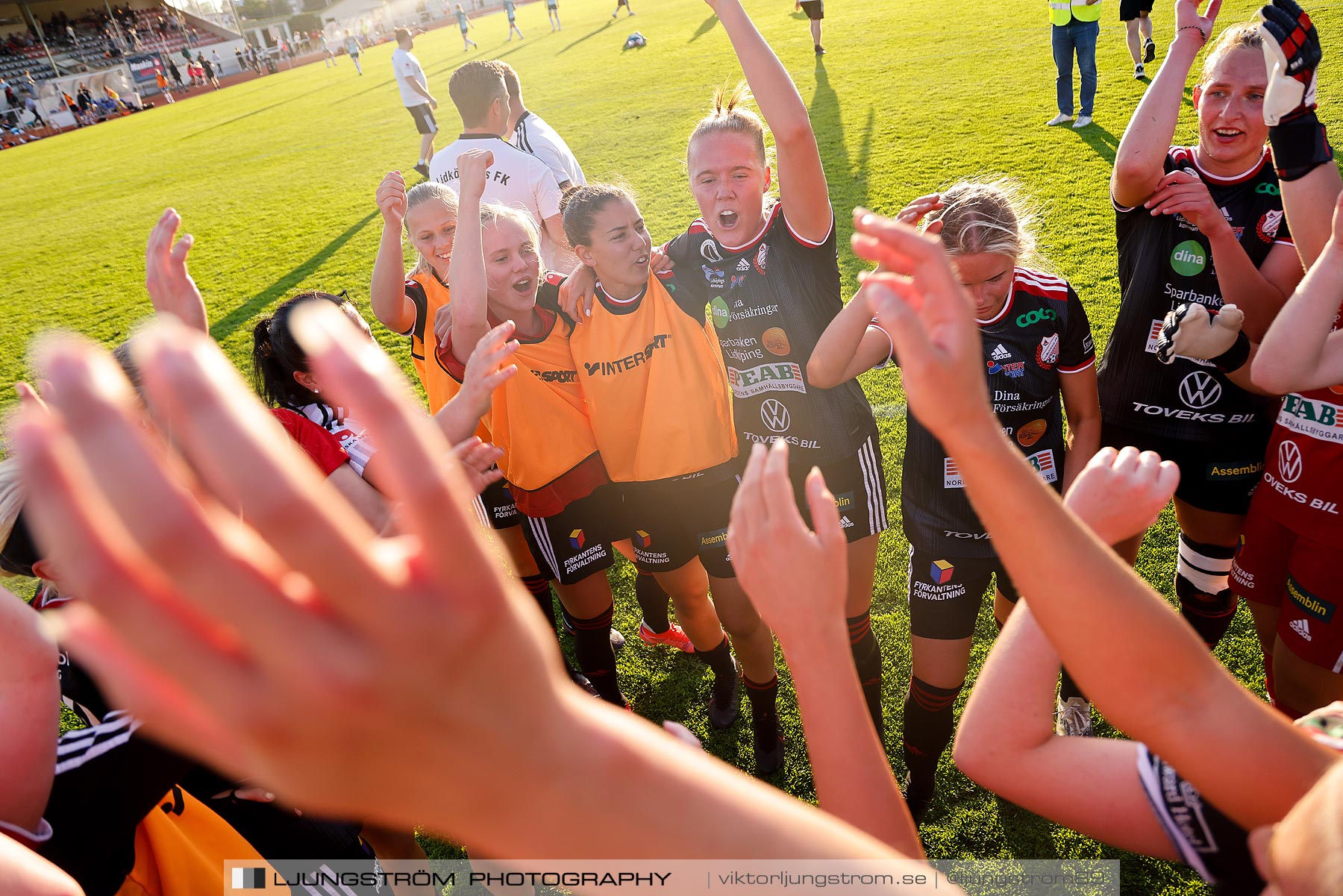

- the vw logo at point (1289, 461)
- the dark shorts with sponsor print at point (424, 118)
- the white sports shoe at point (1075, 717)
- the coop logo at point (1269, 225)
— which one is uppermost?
the dark shorts with sponsor print at point (424, 118)

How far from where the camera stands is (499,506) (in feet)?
11.5

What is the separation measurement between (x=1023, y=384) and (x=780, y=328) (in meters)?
0.88

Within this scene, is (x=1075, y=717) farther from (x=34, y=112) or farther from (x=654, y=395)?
(x=34, y=112)

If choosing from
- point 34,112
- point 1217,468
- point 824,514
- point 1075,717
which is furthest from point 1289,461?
point 34,112

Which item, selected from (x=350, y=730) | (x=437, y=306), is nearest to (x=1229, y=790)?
(x=350, y=730)

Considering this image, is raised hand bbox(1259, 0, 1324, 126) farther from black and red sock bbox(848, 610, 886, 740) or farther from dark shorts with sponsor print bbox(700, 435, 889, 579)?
black and red sock bbox(848, 610, 886, 740)

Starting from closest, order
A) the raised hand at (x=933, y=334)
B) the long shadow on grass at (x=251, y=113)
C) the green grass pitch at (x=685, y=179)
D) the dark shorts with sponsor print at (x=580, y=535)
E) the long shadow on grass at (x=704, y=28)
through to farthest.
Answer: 1. the raised hand at (x=933, y=334)
2. the dark shorts with sponsor print at (x=580, y=535)
3. the green grass pitch at (x=685, y=179)
4. the long shadow on grass at (x=704, y=28)
5. the long shadow on grass at (x=251, y=113)

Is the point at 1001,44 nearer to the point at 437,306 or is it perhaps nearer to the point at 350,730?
the point at 437,306

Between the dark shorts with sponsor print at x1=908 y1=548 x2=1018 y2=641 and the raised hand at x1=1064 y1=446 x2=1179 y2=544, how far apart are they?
1450mm

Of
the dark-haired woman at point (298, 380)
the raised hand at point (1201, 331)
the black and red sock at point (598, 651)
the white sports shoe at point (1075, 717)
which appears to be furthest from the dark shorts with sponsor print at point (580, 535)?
the raised hand at point (1201, 331)

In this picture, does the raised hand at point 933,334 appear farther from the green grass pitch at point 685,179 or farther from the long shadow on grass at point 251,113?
the long shadow on grass at point 251,113

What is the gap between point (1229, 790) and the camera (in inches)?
39.3

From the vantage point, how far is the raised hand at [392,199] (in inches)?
121

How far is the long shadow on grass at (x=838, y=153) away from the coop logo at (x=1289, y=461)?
18.6 feet
